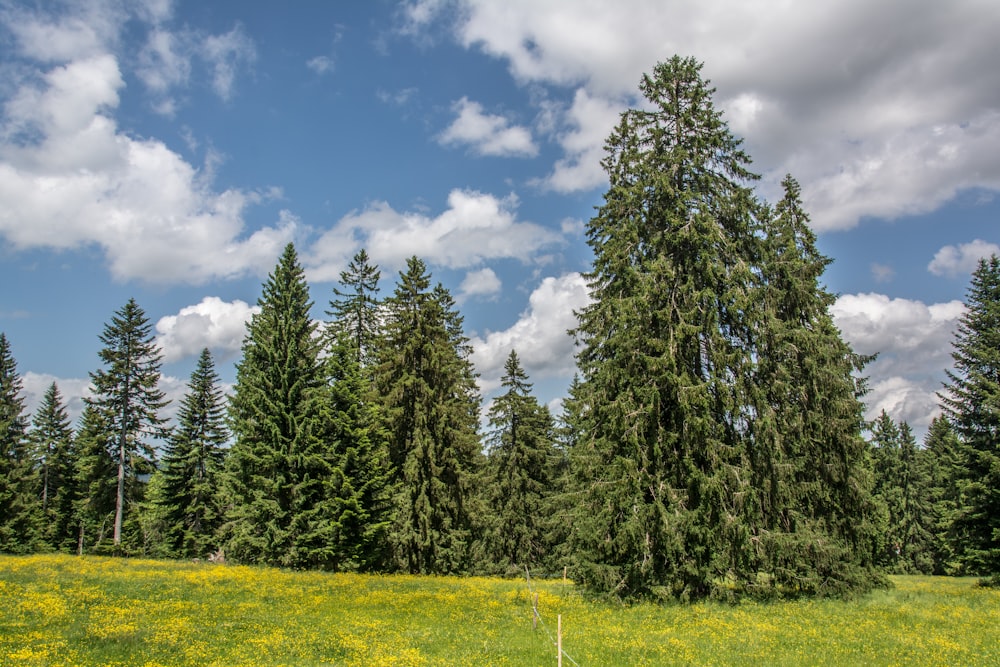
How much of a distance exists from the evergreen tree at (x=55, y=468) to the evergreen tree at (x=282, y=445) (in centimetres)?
3150

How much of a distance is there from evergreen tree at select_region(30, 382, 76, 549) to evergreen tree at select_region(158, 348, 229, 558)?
1495cm

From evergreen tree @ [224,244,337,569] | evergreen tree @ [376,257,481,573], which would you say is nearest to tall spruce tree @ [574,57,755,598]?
evergreen tree @ [376,257,481,573]

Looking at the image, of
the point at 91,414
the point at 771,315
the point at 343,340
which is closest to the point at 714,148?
the point at 771,315

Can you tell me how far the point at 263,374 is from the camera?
96.4 ft

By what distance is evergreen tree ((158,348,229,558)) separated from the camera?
42.1 meters

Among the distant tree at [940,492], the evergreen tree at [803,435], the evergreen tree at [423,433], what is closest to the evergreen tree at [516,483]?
the evergreen tree at [423,433]

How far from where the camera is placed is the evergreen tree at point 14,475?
135ft

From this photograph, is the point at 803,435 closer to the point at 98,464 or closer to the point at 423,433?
the point at 423,433

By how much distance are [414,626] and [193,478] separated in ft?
110

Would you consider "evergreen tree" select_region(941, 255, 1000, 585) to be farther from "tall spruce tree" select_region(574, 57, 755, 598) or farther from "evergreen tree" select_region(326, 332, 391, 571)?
"evergreen tree" select_region(326, 332, 391, 571)

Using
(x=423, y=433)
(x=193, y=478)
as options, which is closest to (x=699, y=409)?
(x=423, y=433)

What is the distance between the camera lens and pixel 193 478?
4253cm

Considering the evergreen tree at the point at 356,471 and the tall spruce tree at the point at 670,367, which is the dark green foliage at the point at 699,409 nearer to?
the tall spruce tree at the point at 670,367

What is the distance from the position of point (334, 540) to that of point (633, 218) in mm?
21000
